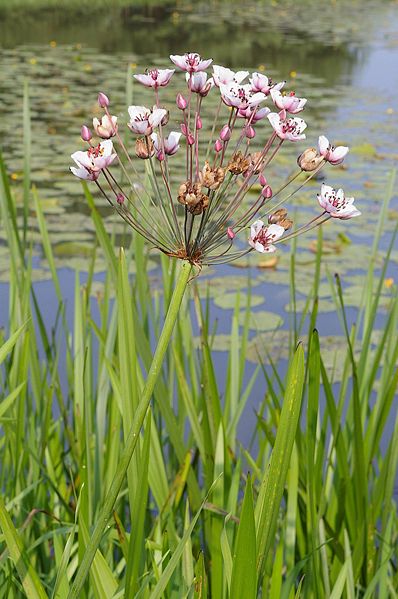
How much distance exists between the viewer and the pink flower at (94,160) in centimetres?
65

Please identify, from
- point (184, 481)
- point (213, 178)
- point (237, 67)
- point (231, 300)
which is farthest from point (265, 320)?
point (237, 67)

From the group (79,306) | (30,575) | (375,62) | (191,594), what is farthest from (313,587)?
(375,62)

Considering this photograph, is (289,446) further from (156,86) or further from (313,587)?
(313,587)

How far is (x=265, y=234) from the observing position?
2.26ft

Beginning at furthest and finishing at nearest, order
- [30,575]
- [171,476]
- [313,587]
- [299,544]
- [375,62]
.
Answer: [375,62] < [171,476] < [299,544] < [313,587] < [30,575]

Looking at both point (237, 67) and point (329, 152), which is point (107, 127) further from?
point (237, 67)

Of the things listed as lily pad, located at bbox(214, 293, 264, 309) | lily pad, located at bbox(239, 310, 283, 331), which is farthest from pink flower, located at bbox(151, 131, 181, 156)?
lily pad, located at bbox(214, 293, 264, 309)

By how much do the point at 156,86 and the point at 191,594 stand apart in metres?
0.54

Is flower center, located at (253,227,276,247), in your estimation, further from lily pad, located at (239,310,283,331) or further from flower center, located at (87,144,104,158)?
lily pad, located at (239,310,283,331)

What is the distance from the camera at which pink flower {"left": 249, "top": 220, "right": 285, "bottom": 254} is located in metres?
0.67

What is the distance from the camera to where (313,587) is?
3.65ft

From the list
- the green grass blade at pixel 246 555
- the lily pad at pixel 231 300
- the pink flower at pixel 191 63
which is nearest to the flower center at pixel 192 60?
the pink flower at pixel 191 63

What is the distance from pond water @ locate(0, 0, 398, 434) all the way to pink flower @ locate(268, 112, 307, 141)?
1.82 feet

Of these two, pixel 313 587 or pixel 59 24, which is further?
pixel 59 24
